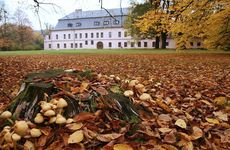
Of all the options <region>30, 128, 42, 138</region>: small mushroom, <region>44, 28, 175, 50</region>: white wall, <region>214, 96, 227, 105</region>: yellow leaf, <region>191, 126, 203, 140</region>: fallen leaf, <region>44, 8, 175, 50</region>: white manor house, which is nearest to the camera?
<region>30, 128, 42, 138</region>: small mushroom

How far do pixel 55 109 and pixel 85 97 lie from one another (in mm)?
472

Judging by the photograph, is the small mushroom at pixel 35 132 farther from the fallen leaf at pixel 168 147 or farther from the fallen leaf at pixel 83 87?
the fallen leaf at pixel 168 147

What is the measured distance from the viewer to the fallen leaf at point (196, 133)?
2.85 m

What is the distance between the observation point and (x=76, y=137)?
8.53ft

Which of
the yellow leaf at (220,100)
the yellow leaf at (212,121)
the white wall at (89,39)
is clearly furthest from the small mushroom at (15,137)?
the white wall at (89,39)

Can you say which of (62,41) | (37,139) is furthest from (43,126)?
(62,41)

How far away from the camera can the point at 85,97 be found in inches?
128

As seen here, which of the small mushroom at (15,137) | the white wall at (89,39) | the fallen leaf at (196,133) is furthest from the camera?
the white wall at (89,39)

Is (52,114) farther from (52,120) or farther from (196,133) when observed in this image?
(196,133)

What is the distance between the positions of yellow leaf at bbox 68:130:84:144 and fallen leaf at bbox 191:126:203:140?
3.65ft

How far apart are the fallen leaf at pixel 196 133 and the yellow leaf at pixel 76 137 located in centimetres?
111

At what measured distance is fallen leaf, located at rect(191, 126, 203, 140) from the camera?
9.34 feet

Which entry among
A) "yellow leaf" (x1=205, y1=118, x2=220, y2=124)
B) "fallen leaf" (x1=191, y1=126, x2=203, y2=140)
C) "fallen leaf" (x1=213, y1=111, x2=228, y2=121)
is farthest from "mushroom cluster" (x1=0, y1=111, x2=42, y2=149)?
"fallen leaf" (x1=213, y1=111, x2=228, y2=121)

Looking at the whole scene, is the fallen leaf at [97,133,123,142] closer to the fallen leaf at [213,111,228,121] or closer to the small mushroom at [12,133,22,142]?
the small mushroom at [12,133,22,142]
